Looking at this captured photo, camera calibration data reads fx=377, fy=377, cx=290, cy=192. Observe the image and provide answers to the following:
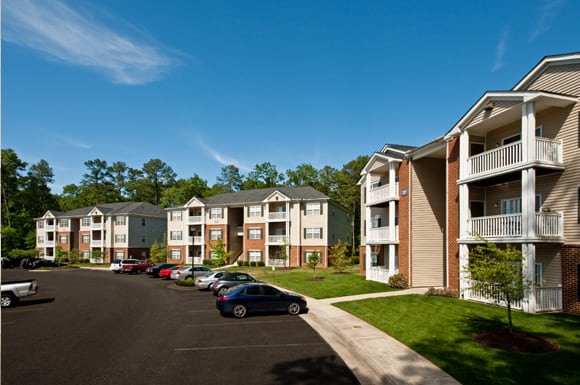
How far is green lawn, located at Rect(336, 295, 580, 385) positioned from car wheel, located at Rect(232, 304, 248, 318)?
5162 millimetres

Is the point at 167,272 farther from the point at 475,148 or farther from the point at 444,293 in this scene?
the point at 475,148

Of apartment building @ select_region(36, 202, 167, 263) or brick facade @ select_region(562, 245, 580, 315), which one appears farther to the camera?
apartment building @ select_region(36, 202, 167, 263)

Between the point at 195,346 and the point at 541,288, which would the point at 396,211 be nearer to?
the point at 541,288

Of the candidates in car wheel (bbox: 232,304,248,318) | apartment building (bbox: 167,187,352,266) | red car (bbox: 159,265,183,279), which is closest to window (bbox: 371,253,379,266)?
apartment building (bbox: 167,187,352,266)

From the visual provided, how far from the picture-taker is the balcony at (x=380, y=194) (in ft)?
90.4

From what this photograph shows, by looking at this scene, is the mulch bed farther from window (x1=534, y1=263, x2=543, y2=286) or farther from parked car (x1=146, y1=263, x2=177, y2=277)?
parked car (x1=146, y1=263, x2=177, y2=277)

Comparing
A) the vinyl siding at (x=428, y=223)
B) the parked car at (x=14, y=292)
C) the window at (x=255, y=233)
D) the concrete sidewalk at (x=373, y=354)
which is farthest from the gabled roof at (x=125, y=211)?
the concrete sidewalk at (x=373, y=354)

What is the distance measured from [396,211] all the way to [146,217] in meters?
50.4

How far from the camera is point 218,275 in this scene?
2766 cm

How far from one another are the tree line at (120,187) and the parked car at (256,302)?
52298 mm

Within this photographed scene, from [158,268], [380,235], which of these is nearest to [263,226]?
[158,268]

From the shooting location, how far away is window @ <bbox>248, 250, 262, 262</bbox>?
51.3 m

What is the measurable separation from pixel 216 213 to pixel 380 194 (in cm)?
3228

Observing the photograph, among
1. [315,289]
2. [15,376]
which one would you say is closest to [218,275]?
[315,289]
